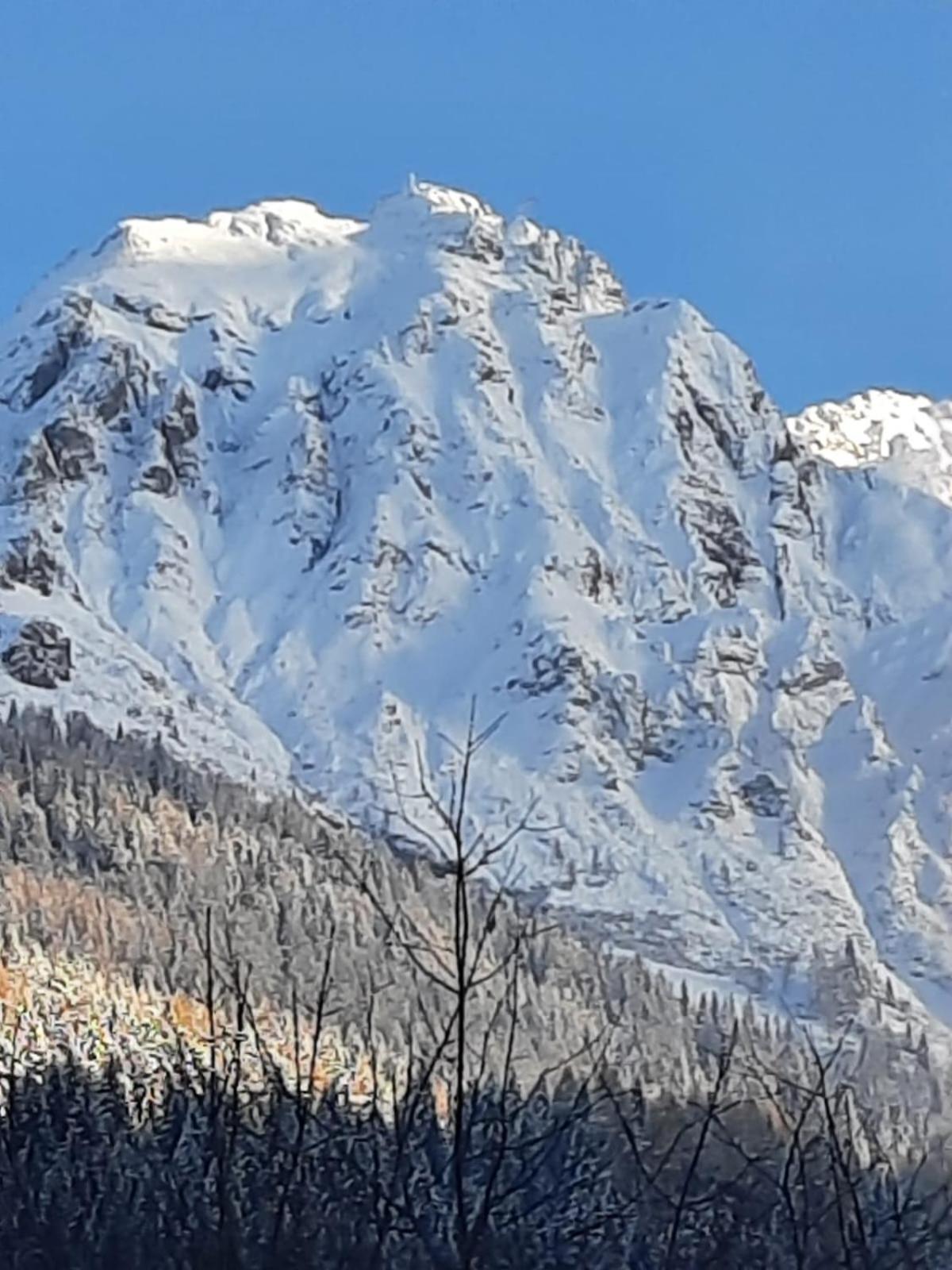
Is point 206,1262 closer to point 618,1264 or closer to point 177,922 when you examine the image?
point 618,1264

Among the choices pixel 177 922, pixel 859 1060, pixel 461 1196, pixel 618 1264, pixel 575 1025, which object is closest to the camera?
pixel 461 1196

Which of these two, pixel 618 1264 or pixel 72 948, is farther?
pixel 72 948

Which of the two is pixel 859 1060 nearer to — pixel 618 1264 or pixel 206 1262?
pixel 618 1264

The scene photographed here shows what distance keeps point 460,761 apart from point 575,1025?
15726 centimetres

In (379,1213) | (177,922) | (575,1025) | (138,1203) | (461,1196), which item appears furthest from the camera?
(575,1025)

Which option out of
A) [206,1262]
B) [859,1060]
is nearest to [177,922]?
[859,1060]

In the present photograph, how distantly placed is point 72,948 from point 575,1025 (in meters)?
44.6

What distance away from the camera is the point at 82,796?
17638 centimetres

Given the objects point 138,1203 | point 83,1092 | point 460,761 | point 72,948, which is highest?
point 72,948

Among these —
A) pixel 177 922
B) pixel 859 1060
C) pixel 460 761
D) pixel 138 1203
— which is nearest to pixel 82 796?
pixel 177 922

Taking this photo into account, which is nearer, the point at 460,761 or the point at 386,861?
the point at 460,761

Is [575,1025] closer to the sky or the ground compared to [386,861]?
closer to the ground

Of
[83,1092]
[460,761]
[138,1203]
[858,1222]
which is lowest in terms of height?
[858,1222]

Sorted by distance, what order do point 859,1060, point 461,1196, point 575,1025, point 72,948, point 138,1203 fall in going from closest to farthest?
point 461,1196 < point 138,1203 < point 72,948 < point 575,1025 < point 859,1060
